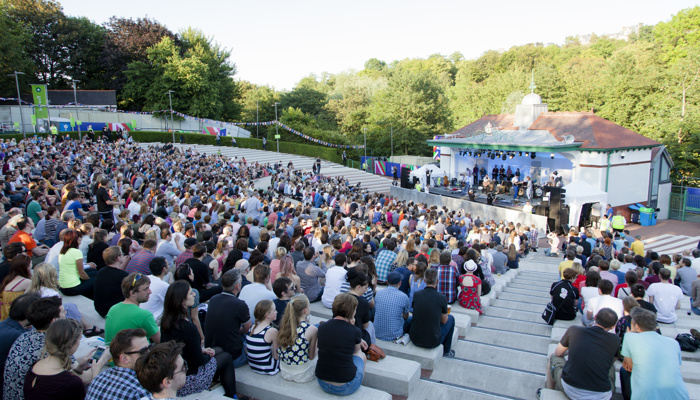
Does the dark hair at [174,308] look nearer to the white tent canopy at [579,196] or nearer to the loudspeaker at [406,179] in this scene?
the white tent canopy at [579,196]

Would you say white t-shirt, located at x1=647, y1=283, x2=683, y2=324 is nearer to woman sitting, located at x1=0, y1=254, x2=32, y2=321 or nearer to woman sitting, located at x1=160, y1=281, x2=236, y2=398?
woman sitting, located at x1=160, y1=281, x2=236, y2=398

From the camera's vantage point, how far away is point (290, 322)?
153 inches

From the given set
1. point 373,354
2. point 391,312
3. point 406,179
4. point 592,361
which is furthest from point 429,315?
point 406,179

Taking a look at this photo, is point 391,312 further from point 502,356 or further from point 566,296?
point 566,296

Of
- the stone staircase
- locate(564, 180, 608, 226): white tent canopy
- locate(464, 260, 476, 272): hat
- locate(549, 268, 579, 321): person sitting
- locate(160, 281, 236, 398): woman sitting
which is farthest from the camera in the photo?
the stone staircase

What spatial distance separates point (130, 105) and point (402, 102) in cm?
2597

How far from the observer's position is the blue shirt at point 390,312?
4973 millimetres

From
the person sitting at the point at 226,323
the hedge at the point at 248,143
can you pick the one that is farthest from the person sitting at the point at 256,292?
the hedge at the point at 248,143

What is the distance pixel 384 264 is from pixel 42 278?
182 inches

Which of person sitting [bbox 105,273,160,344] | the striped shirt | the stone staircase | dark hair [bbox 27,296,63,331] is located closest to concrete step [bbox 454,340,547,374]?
the striped shirt

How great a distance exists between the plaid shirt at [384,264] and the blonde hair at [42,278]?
173 inches

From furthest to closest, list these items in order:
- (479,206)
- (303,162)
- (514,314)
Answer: (303,162)
(479,206)
(514,314)

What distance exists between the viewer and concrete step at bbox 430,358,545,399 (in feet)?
14.7

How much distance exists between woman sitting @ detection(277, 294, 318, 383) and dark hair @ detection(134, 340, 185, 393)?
118 cm
